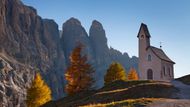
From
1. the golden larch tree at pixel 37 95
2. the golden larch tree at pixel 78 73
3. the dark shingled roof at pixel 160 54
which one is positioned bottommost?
the golden larch tree at pixel 37 95

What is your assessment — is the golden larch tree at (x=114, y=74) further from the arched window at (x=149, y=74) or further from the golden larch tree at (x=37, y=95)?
the golden larch tree at (x=37, y=95)

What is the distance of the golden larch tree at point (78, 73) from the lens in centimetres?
6150

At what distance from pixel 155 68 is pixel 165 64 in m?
3.18

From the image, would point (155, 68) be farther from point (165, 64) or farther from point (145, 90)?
point (145, 90)

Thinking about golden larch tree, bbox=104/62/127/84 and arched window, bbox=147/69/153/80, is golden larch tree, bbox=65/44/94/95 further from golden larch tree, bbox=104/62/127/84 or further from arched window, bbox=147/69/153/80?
arched window, bbox=147/69/153/80

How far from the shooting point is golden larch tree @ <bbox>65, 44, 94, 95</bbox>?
6150cm

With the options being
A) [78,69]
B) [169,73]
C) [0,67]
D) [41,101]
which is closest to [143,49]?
[169,73]

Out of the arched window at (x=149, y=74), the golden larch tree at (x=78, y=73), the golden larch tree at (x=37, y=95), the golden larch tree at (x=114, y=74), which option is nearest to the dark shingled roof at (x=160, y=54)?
the arched window at (x=149, y=74)

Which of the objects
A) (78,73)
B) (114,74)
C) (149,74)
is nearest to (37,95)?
(78,73)

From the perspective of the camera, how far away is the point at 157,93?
40781 mm

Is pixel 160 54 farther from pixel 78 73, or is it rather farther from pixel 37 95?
pixel 37 95

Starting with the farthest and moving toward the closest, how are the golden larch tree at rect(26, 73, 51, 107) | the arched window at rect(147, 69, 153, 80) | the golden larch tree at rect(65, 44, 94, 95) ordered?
the golden larch tree at rect(26, 73, 51, 107)
the arched window at rect(147, 69, 153, 80)
the golden larch tree at rect(65, 44, 94, 95)

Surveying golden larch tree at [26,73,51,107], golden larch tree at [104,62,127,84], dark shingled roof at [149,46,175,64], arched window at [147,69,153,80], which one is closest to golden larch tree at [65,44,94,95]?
golden larch tree at [26,73,51,107]

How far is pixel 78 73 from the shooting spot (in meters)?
61.8
